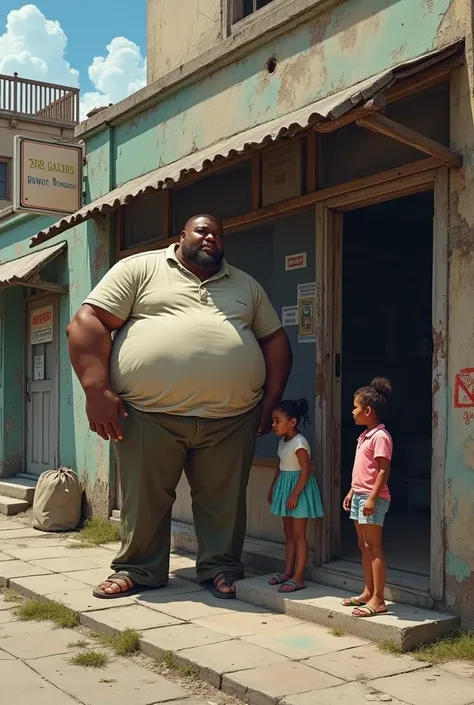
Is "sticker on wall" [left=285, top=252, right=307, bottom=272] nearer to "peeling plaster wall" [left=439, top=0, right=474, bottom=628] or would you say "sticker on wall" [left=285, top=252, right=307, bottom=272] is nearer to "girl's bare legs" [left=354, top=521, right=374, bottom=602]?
"peeling plaster wall" [left=439, top=0, right=474, bottom=628]

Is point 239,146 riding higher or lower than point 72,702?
higher

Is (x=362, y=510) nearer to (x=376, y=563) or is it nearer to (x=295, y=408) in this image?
(x=376, y=563)

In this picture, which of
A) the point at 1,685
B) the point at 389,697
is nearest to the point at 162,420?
the point at 1,685

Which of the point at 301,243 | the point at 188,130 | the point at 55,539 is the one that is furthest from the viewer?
the point at 55,539

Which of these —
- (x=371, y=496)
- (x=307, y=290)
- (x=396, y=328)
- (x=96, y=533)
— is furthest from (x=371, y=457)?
(x=396, y=328)

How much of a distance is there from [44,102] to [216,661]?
885 inches

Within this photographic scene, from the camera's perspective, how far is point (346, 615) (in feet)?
15.2

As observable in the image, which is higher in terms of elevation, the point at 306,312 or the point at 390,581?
the point at 306,312

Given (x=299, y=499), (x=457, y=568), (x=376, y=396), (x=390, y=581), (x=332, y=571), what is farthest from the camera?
(x=332, y=571)

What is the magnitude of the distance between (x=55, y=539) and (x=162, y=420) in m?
2.82

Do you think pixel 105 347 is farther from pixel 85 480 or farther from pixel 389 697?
pixel 85 480

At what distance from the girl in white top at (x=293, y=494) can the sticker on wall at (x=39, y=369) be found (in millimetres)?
5090

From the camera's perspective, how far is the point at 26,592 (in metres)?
5.66

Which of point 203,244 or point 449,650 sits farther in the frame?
point 203,244
